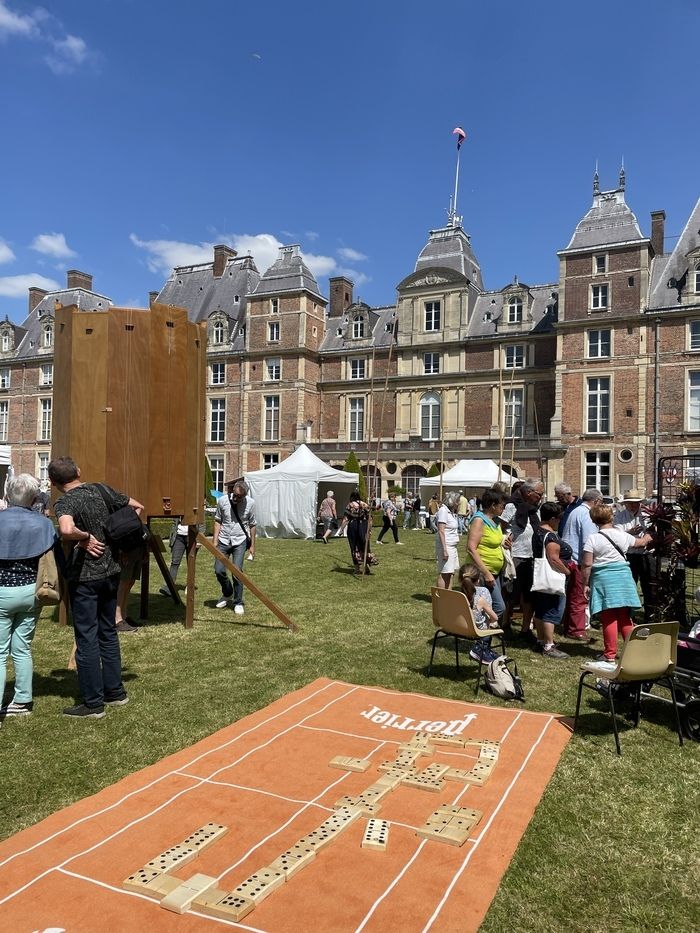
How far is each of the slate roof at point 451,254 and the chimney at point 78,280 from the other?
26481mm

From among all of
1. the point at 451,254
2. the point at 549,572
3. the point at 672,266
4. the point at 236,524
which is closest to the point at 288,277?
the point at 451,254

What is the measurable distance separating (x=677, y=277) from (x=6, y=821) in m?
34.5

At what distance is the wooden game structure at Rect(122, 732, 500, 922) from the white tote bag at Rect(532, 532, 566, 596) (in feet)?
9.12

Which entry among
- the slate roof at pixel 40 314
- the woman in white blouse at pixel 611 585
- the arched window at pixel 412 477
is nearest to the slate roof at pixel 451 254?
the arched window at pixel 412 477

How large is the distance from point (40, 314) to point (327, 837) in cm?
5496

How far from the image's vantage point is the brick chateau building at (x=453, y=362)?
31.5 meters

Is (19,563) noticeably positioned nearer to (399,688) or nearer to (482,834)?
(399,688)

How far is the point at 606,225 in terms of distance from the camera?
109ft

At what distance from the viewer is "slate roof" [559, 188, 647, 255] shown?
107ft

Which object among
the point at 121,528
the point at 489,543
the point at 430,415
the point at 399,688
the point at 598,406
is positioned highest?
the point at 430,415

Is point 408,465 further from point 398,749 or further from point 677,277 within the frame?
point 398,749

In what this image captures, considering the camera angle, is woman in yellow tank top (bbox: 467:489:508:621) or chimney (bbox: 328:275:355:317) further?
chimney (bbox: 328:275:355:317)

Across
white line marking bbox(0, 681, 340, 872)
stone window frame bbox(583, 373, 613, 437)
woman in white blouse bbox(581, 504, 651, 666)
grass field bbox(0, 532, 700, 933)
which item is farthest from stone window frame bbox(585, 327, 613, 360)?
white line marking bbox(0, 681, 340, 872)

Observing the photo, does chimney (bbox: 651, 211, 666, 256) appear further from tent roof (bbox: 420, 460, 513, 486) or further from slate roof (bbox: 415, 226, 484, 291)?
tent roof (bbox: 420, 460, 513, 486)
